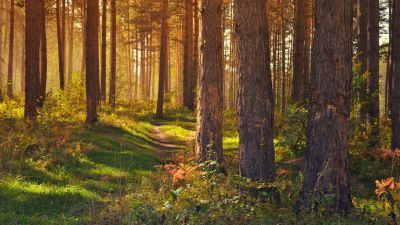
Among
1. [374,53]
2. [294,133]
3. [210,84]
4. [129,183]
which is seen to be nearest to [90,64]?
[210,84]

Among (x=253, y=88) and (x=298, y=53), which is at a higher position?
(x=298, y=53)

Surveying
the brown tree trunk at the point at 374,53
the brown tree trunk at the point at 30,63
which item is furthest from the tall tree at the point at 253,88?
the brown tree trunk at the point at 30,63

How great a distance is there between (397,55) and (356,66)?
1.18 meters

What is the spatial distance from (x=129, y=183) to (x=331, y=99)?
507 cm

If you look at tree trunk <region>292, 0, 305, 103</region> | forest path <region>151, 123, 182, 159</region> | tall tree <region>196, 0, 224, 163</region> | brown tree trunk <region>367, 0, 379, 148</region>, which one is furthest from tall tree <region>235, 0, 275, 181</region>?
tree trunk <region>292, 0, 305, 103</region>

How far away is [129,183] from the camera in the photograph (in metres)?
9.83

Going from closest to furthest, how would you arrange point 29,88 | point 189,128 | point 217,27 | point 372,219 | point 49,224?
point 372,219 < point 49,224 < point 217,27 < point 29,88 < point 189,128

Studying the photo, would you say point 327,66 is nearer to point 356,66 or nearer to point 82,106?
point 356,66

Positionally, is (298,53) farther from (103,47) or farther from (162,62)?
(103,47)

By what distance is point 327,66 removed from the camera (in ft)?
21.4

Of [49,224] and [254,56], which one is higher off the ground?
[254,56]

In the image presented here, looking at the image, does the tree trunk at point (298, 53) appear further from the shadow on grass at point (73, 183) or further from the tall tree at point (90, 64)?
A: the tall tree at point (90, 64)

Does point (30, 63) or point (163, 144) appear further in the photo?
point (163, 144)

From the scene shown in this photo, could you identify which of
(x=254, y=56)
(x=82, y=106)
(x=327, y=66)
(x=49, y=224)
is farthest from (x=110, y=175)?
(x=82, y=106)
